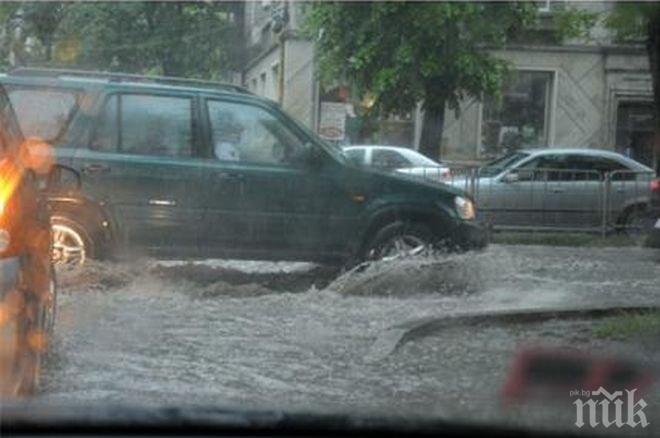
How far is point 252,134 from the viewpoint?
10.2m

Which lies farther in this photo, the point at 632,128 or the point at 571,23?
the point at 632,128

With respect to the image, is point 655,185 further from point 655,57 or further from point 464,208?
point 655,57

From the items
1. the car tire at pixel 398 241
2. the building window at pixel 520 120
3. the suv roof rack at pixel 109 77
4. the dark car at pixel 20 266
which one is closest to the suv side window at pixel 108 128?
the suv roof rack at pixel 109 77

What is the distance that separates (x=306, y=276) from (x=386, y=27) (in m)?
4.30

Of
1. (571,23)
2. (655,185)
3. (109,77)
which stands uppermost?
(571,23)

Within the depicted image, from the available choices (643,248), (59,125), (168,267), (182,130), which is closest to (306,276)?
(168,267)

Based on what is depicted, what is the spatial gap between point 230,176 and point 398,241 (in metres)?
1.59

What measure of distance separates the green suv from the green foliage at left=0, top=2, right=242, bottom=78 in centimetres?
1862

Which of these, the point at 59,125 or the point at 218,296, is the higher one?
the point at 59,125

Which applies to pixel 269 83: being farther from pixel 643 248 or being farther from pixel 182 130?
pixel 182 130

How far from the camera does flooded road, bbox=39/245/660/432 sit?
20.8 ft

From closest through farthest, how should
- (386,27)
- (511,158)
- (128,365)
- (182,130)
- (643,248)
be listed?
(128,365) → (386,27) → (182,130) → (643,248) → (511,158)

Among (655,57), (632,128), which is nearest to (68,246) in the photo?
A: (655,57)

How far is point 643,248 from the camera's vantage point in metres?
15.1
